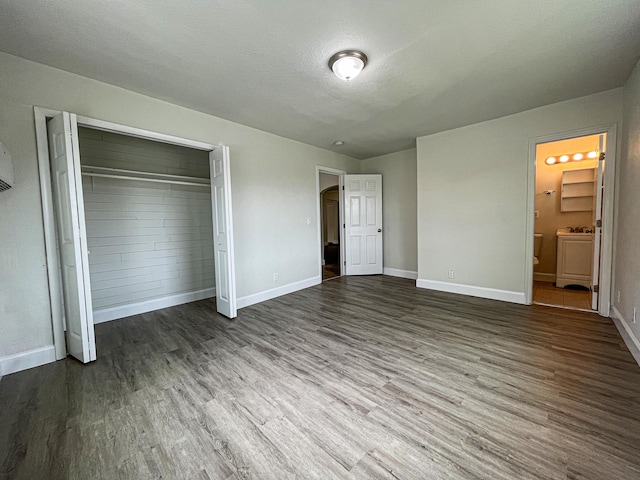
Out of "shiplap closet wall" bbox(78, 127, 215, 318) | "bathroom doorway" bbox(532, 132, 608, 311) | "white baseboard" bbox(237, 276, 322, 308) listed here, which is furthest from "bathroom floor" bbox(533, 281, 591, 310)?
"shiplap closet wall" bbox(78, 127, 215, 318)

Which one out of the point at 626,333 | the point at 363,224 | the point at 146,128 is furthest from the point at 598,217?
the point at 146,128

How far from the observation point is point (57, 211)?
2.38 m

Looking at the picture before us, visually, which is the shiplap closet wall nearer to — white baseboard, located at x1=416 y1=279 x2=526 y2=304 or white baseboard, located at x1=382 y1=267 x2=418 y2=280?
white baseboard, located at x1=382 y1=267 x2=418 y2=280

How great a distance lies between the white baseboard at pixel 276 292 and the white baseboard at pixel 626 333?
154 inches

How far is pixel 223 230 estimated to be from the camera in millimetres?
3312

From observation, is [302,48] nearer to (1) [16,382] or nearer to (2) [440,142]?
(2) [440,142]

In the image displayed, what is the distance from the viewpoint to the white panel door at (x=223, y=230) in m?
3.21

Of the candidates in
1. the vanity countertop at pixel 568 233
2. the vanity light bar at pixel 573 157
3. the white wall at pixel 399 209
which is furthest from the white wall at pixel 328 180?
the vanity countertop at pixel 568 233

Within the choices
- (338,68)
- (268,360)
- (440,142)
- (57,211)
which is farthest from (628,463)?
(57,211)

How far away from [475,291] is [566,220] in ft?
8.11

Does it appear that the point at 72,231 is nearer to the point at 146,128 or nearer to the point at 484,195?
the point at 146,128

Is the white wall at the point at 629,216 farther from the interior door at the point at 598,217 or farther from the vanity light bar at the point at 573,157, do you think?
the vanity light bar at the point at 573,157

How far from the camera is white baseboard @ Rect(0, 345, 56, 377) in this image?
7.13 feet

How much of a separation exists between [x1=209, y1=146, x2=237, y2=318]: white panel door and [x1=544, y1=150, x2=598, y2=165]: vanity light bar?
18.4 feet
